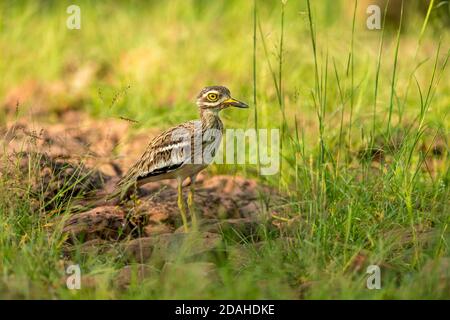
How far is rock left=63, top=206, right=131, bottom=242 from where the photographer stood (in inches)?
199

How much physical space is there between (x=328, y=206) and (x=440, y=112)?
2.06m

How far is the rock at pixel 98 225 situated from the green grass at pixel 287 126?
0.50 feet

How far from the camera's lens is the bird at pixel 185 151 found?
17.8 feet

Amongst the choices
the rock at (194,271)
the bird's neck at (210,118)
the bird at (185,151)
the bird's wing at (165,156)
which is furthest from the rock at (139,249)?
the bird's neck at (210,118)

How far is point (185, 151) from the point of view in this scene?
5422 millimetres

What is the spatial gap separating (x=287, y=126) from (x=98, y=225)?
54.0 inches

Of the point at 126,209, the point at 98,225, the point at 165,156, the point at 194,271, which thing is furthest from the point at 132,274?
the point at 165,156

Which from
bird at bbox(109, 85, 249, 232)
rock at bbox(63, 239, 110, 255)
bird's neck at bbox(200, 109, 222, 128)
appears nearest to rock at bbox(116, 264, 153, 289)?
rock at bbox(63, 239, 110, 255)

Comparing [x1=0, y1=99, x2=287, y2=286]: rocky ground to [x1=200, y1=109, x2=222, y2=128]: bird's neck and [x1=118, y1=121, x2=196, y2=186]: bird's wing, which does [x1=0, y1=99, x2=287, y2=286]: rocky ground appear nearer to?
[x1=118, y1=121, x2=196, y2=186]: bird's wing

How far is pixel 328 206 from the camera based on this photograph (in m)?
4.91

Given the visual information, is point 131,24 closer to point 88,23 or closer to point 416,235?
point 88,23

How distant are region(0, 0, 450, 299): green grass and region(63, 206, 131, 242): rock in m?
0.15

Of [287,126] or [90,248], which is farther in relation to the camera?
[287,126]

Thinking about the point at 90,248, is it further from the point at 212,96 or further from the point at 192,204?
the point at 212,96
